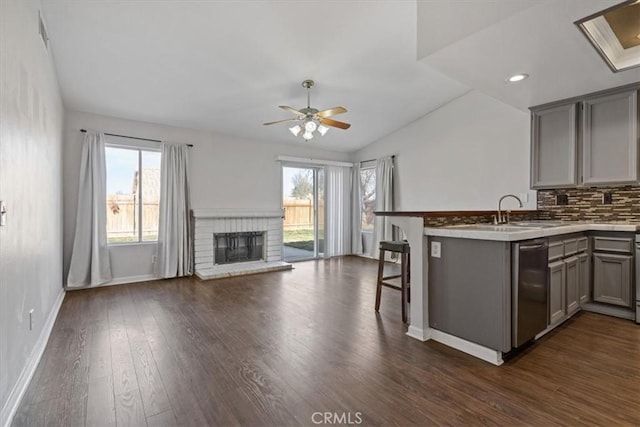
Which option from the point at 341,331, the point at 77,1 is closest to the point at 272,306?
the point at 341,331

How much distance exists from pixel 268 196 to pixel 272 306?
9.89ft

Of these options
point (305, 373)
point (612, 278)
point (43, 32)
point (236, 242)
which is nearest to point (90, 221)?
point (236, 242)

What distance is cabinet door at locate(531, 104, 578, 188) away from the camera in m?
3.56

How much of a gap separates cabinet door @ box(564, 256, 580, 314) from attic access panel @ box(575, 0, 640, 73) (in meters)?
1.83

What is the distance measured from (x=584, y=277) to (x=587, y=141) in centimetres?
155

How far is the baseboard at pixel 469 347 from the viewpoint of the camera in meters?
2.19

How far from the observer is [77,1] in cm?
251

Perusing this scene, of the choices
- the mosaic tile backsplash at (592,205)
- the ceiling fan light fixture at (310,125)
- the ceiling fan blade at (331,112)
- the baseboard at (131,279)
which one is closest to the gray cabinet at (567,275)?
the mosaic tile backsplash at (592,205)

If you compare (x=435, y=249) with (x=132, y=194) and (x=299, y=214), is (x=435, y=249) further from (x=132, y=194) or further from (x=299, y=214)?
(x=132, y=194)

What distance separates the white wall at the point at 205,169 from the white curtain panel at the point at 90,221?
133 mm

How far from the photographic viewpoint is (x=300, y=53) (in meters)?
3.45

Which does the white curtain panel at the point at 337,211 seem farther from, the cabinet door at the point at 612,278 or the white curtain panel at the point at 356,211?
the cabinet door at the point at 612,278

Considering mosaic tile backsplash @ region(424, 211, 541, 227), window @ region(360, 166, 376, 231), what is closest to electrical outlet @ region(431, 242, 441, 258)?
mosaic tile backsplash @ region(424, 211, 541, 227)

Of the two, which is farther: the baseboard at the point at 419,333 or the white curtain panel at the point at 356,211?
the white curtain panel at the point at 356,211
